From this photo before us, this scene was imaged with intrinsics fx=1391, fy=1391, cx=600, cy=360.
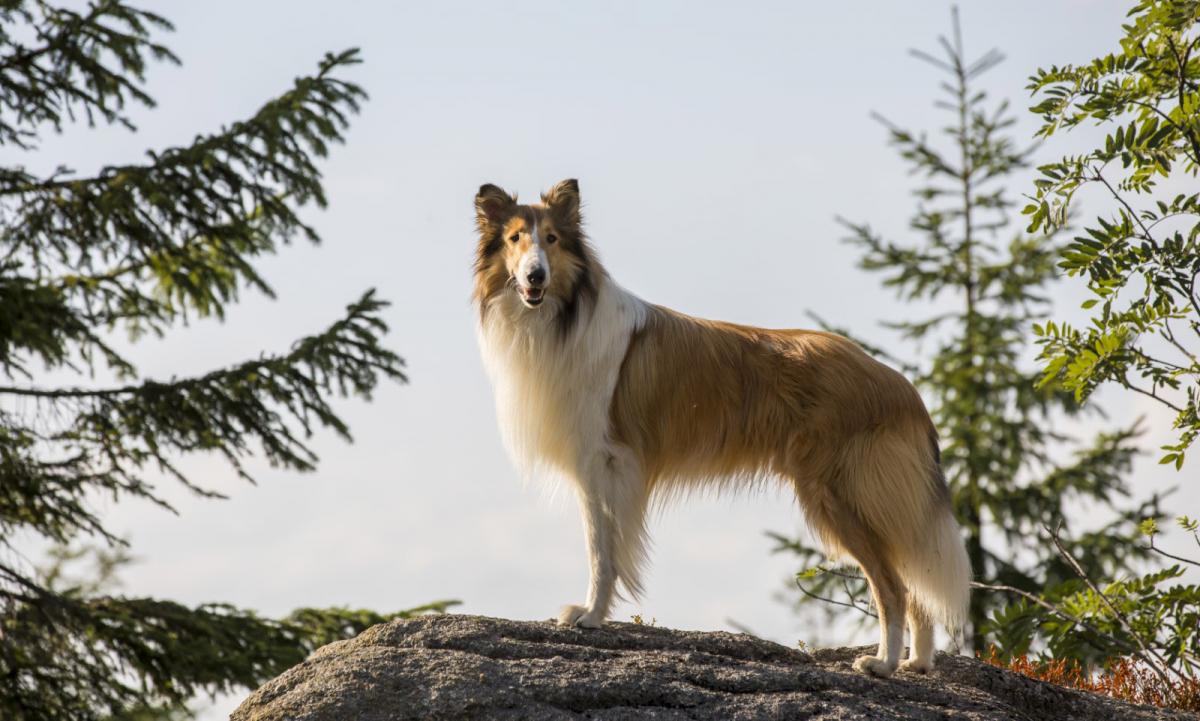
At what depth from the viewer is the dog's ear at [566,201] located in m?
7.28

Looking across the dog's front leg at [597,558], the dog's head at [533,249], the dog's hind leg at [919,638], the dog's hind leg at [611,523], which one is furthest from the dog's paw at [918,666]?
the dog's head at [533,249]

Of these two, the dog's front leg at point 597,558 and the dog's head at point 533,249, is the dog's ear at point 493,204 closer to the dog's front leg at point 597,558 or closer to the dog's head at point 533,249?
the dog's head at point 533,249

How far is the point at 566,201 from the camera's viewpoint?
7305mm

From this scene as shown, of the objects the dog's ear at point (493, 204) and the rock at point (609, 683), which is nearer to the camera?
the rock at point (609, 683)

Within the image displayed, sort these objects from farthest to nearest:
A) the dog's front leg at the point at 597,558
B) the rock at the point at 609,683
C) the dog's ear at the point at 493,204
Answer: the dog's ear at the point at 493,204 < the dog's front leg at the point at 597,558 < the rock at the point at 609,683

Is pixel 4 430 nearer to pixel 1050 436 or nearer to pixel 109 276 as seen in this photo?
pixel 109 276

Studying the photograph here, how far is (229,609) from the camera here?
12688 mm

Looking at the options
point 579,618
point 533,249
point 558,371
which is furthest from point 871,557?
point 533,249

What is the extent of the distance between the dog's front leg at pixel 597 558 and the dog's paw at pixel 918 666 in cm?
146

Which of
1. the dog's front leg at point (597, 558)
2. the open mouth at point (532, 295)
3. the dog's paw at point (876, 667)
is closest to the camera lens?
the dog's paw at point (876, 667)

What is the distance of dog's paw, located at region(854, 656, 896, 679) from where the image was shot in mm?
6539

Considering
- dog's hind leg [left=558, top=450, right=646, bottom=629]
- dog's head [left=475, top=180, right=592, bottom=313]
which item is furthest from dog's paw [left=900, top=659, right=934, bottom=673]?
dog's head [left=475, top=180, right=592, bottom=313]

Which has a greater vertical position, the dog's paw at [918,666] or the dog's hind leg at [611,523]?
the dog's hind leg at [611,523]

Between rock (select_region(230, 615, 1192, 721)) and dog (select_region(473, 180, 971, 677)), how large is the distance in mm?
312
